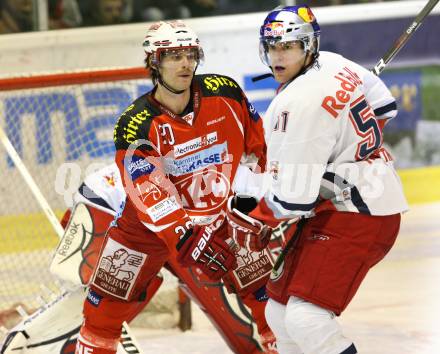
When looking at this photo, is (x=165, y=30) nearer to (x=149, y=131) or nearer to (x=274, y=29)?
(x=149, y=131)

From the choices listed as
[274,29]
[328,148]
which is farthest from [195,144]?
[328,148]

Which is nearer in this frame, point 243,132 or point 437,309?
point 243,132

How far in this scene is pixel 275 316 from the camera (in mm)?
3166

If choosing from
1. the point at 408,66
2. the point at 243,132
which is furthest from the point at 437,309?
the point at 408,66

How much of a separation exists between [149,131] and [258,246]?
59 cm

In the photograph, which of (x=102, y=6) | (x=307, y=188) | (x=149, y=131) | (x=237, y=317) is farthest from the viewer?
(x=102, y=6)

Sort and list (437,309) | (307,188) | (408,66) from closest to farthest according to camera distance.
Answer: (307,188) < (437,309) < (408,66)

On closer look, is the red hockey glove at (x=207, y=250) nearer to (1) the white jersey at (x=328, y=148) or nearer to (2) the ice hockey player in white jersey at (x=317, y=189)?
(2) the ice hockey player in white jersey at (x=317, y=189)

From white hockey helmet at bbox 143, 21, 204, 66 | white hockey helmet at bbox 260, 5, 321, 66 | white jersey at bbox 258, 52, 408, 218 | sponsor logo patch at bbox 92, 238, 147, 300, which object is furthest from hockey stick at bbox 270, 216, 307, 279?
white hockey helmet at bbox 143, 21, 204, 66

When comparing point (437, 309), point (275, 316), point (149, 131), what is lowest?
point (437, 309)

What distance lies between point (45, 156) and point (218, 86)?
184 cm

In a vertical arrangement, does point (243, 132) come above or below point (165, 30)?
below

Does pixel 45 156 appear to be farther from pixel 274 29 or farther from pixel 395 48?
pixel 274 29

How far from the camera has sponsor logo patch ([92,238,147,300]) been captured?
3.65 m
